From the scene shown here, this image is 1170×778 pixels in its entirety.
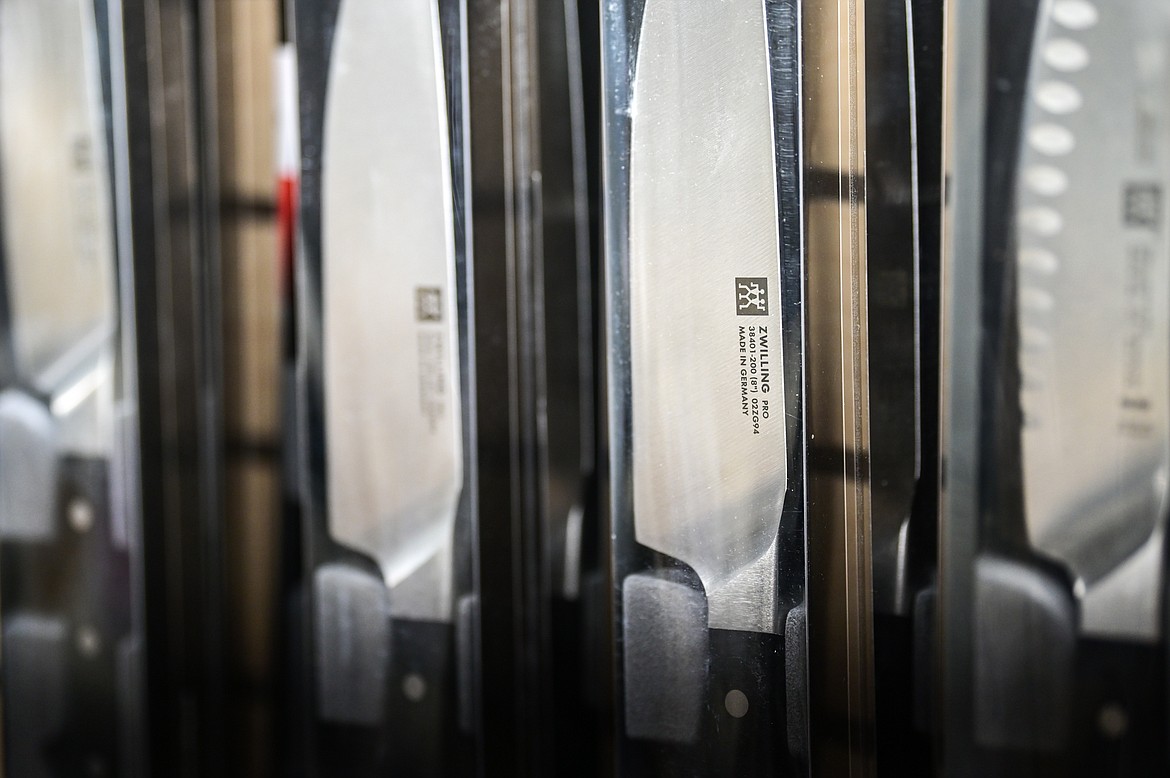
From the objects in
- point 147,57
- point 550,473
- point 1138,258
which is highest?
point 147,57

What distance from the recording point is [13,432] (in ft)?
2.20

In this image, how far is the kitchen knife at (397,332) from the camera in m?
0.56

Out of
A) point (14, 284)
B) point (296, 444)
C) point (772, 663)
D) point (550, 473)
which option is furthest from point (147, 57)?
point (772, 663)

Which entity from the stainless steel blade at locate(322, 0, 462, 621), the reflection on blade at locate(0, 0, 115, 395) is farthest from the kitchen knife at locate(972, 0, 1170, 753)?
the reflection on blade at locate(0, 0, 115, 395)

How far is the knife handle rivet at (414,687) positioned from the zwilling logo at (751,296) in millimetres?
309

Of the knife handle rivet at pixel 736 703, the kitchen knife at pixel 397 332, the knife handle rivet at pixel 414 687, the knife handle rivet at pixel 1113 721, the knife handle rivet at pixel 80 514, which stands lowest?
the knife handle rivet at pixel 414 687

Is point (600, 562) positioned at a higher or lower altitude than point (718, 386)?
lower

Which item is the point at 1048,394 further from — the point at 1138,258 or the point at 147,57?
the point at 147,57

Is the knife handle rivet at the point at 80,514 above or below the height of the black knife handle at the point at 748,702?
above

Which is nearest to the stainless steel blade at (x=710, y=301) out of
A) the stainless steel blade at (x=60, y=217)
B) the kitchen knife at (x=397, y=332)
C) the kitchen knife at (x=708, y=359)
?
the kitchen knife at (x=708, y=359)

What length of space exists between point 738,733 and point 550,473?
179mm

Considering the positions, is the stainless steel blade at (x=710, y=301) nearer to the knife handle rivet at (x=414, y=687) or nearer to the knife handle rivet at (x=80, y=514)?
the knife handle rivet at (x=414, y=687)

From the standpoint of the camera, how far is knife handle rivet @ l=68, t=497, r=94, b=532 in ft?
2.19

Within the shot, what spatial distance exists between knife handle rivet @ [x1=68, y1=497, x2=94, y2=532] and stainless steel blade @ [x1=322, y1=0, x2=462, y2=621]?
0.19 meters
